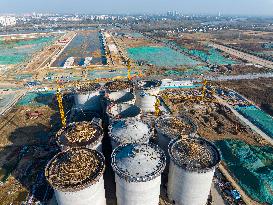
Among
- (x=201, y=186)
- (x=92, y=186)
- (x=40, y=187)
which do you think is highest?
(x=92, y=186)

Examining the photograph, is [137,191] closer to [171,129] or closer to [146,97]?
[171,129]

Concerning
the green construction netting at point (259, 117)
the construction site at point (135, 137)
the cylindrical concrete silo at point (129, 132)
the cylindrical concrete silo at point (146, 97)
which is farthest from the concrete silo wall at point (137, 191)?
the green construction netting at point (259, 117)

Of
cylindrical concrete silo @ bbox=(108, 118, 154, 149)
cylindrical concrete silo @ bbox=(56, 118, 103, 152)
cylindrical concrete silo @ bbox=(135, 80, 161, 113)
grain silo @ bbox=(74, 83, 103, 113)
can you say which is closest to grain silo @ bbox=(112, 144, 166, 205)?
cylindrical concrete silo @ bbox=(108, 118, 154, 149)

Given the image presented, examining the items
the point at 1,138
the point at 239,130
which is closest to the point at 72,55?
the point at 1,138

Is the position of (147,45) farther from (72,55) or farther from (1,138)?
(1,138)

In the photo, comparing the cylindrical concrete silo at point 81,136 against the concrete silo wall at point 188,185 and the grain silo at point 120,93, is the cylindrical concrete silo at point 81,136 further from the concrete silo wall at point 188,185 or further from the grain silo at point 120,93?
the concrete silo wall at point 188,185

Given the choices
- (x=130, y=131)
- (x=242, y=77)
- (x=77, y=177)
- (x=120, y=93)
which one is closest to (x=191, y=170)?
(x=130, y=131)

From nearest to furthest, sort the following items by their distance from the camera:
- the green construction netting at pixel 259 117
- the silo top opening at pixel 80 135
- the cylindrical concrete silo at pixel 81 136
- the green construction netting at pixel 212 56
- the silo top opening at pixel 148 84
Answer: the cylindrical concrete silo at pixel 81 136
the silo top opening at pixel 80 135
the silo top opening at pixel 148 84
the green construction netting at pixel 259 117
the green construction netting at pixel 212 56
